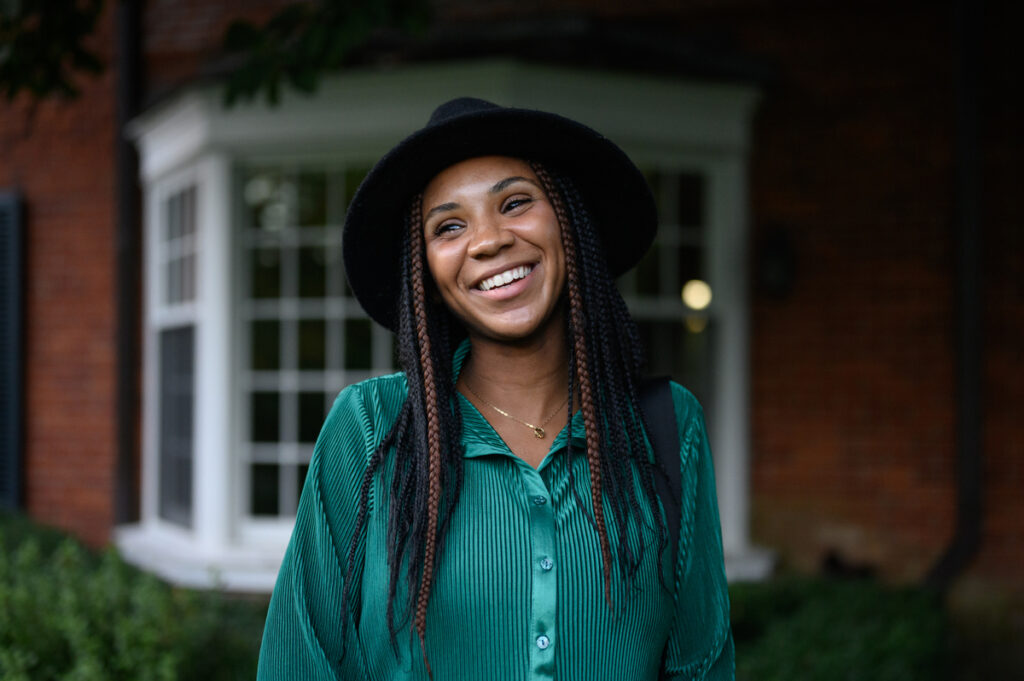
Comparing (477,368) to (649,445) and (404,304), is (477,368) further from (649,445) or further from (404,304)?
(649,445)

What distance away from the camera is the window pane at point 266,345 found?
5.27 m

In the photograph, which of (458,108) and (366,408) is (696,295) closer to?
(458,108)

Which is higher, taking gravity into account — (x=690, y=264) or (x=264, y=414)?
(x=690, y=264)

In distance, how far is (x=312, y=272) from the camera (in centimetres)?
528

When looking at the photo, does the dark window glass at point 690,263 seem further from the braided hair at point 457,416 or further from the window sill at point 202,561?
the braided hair at point 457,416

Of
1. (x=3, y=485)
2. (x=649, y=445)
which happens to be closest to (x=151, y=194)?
(x=3, y=485)

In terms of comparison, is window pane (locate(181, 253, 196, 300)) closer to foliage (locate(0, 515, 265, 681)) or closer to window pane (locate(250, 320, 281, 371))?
window pane (locate(250, 320, 281, 371))

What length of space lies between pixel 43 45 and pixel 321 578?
2.59m

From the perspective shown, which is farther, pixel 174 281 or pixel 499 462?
pixel 174 281

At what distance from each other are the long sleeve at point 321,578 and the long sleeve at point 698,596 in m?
0.55

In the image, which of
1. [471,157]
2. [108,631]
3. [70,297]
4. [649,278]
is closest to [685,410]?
[471,157]

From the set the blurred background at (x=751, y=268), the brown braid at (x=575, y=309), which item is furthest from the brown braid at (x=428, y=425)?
the blurred background at (x=751, y=268)

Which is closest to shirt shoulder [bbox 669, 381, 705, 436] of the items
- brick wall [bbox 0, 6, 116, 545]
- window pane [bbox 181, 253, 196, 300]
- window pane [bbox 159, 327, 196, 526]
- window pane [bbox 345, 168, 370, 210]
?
window pane [bbox 345, 168, 370, 210]

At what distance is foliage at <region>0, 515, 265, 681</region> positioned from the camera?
8.70 ft
